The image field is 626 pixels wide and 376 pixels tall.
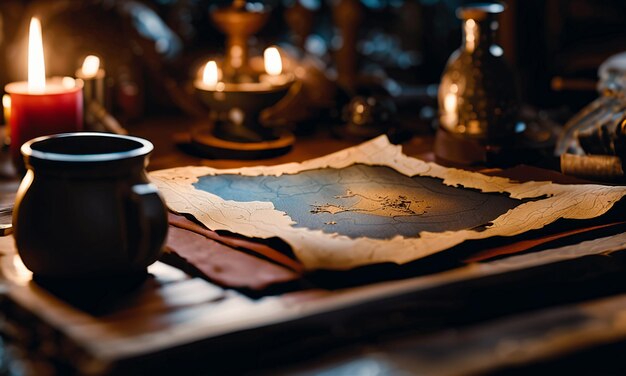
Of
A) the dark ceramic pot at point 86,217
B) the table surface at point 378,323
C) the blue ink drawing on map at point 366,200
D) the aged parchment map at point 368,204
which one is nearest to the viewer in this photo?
the table surface at point 378,323

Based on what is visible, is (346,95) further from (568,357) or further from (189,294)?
(568,357)

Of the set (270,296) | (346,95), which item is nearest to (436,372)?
(270,296)

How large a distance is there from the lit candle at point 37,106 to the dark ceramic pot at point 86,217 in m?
0.61

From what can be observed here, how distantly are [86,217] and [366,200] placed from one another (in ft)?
1.88

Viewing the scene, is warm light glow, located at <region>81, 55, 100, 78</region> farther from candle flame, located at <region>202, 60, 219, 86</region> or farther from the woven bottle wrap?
the woven bottle wrap

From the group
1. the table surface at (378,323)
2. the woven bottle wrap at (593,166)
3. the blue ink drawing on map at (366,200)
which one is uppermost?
the woven bottle wrap at (593,166)

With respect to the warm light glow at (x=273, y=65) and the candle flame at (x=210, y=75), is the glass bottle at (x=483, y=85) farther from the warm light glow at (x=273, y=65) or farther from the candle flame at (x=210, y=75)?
the candle flame at (x=210, y=75)

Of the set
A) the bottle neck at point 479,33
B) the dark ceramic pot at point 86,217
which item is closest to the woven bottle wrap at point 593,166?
the bottle neck at point 479,33

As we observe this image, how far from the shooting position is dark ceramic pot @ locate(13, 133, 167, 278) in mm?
1015

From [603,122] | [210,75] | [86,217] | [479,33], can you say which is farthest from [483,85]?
[86,217]

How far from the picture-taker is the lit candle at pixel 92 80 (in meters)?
1.92

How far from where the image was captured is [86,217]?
3.32 ft

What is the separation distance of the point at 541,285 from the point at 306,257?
0.32 meters

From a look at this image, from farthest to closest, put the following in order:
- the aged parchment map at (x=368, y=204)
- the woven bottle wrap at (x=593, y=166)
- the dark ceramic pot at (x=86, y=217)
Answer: the woven bottle wrap at (x=593, y=166), the aged parchment map at (x=368, y=204), the dark ceramic pot at (x=86, y=217)
